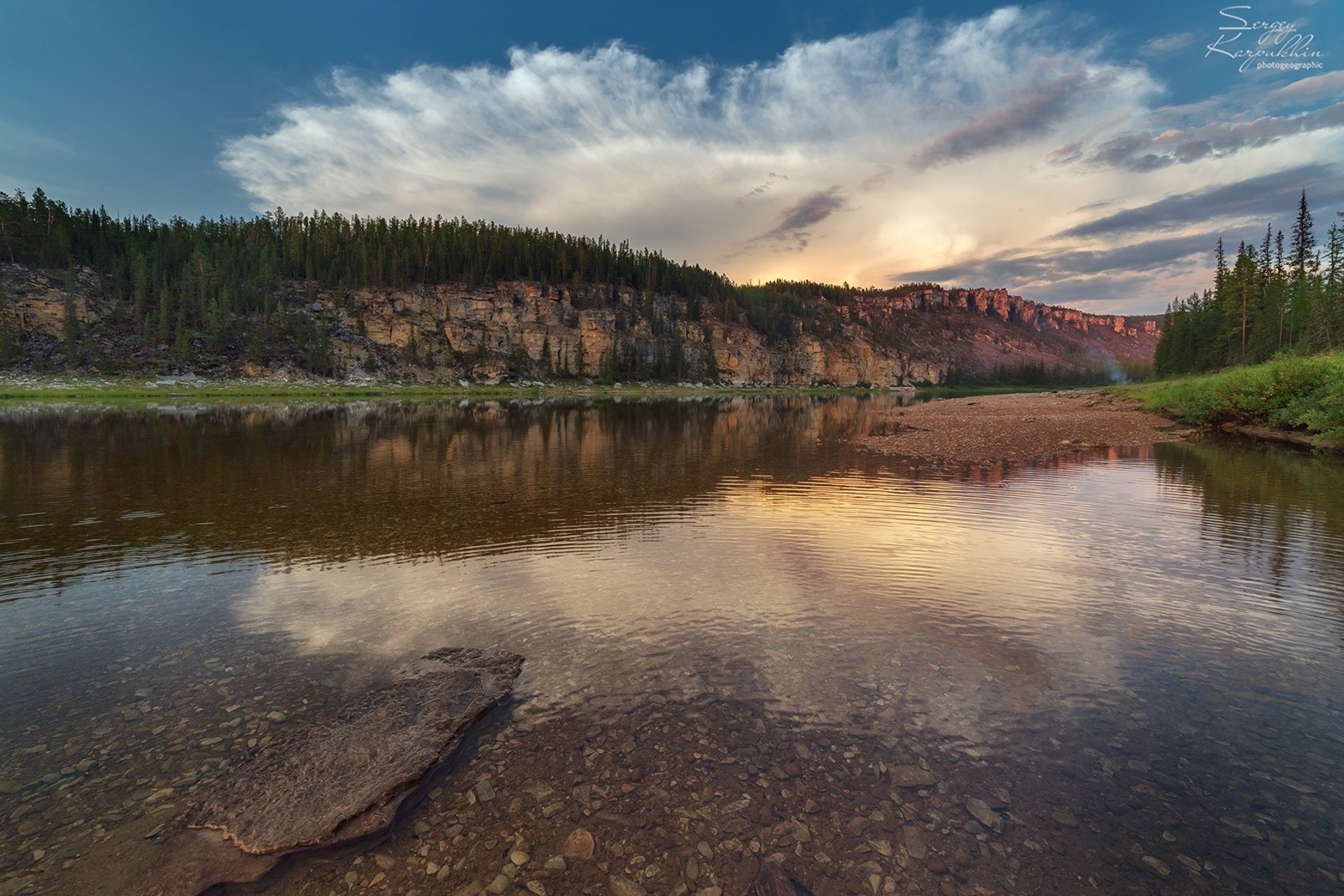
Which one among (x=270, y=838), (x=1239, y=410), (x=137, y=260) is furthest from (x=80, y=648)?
(x=137, y=260)

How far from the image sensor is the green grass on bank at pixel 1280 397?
3130cm

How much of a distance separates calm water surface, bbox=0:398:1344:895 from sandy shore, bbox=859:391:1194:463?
44.2 ft

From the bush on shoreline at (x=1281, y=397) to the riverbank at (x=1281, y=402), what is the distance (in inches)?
1.4

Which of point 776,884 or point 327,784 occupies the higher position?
point 327,784

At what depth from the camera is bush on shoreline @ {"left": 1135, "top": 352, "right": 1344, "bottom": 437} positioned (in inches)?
1234

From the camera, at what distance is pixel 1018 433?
42.8 meters

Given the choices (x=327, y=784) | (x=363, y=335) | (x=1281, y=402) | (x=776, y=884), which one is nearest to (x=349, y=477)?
(x=327, y=784)

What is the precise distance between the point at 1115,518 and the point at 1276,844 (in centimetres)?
1522

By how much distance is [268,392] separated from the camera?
110312 mm

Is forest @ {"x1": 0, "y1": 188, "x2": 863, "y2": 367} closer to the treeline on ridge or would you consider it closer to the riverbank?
the treeline on ridge

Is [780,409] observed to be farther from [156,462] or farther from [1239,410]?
[156,462]

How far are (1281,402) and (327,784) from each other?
53.8m

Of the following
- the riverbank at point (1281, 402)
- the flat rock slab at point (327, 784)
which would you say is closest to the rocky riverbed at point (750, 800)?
the flat rock slab at point (327, 784)

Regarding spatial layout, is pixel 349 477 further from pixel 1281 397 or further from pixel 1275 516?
pixel 1281 397
